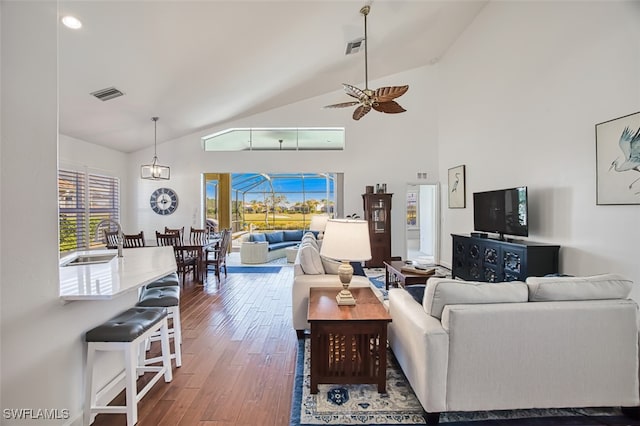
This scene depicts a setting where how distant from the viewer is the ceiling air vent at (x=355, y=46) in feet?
15.5

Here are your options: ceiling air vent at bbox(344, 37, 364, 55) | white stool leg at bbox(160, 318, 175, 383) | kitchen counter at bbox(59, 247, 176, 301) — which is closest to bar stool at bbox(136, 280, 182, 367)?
white stool leg at bbox(160, 318, 175, 383)

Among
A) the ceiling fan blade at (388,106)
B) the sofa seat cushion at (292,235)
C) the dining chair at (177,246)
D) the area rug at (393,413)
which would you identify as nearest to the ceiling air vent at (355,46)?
the ceiling fan blade at (388,106)

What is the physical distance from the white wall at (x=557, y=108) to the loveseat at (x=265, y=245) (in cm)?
489

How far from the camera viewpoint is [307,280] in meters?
3.19

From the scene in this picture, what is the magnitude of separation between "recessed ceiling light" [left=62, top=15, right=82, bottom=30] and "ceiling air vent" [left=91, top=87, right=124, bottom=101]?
53.0 inches

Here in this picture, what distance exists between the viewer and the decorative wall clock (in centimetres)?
740

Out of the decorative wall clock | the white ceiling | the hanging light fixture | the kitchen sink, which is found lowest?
the kitchen sink

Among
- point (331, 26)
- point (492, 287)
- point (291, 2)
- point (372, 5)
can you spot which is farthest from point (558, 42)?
point (492, 287)

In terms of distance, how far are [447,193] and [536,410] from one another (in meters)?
5.23

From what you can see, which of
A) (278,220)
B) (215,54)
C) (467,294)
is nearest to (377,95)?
(215,54)

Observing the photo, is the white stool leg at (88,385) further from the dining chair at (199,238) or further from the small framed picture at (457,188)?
the small framed picture at (457,188)

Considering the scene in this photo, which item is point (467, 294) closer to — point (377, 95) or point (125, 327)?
point (125, 327)

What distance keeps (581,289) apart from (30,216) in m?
3.25

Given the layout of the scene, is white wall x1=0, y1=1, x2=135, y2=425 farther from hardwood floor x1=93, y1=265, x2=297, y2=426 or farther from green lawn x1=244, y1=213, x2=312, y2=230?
green lawn x1=244, y1=213, x2=312, y2=230
